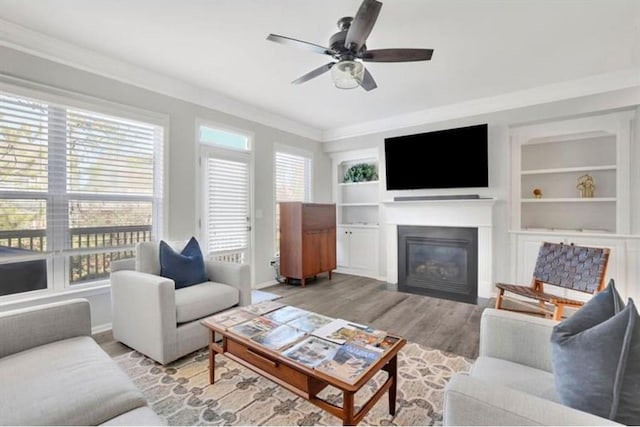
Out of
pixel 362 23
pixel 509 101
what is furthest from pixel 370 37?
pixel 509 101

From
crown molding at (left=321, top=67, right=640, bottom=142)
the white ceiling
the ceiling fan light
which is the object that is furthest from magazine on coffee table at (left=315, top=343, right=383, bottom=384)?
crown molding at (left=321, top=67, right=640, bottom=142)

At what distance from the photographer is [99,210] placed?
9.35ft

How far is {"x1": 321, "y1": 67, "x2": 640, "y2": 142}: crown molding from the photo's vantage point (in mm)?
3078

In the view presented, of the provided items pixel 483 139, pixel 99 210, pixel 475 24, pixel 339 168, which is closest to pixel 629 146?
pixel 483 139

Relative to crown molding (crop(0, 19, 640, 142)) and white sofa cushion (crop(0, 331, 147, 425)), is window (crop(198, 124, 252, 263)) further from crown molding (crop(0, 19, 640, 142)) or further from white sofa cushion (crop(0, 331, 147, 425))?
white sofa cushion (crop(0, 331, 147, 425))

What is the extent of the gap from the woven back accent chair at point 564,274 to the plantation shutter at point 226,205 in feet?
10.6

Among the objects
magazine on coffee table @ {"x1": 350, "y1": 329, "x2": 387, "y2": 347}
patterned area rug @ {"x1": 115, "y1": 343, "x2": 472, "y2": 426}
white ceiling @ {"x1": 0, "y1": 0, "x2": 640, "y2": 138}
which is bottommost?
patterned area rug @ {"x1": 115, "y1": 343, "x2": 472, "y2": 426}

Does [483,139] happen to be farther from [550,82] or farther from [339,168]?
[339,168]

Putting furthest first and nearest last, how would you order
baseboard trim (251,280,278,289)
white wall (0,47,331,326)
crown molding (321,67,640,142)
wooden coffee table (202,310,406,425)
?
baseboard trim (251,280,278,289), crown molding (321,67,640,142), white wall (0,47,331,326), wooden coffee table (202,310,406,425)

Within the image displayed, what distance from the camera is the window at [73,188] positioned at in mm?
2379

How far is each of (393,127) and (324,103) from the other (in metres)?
1.27

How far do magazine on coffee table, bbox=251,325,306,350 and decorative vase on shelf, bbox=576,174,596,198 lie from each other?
3886 mm

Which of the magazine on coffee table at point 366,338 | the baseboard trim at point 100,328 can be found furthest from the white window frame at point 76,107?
the magazine on coffee table at point 366,338

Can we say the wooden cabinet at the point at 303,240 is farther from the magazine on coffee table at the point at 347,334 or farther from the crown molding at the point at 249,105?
the magazine on coffee table at the point at 347,334
